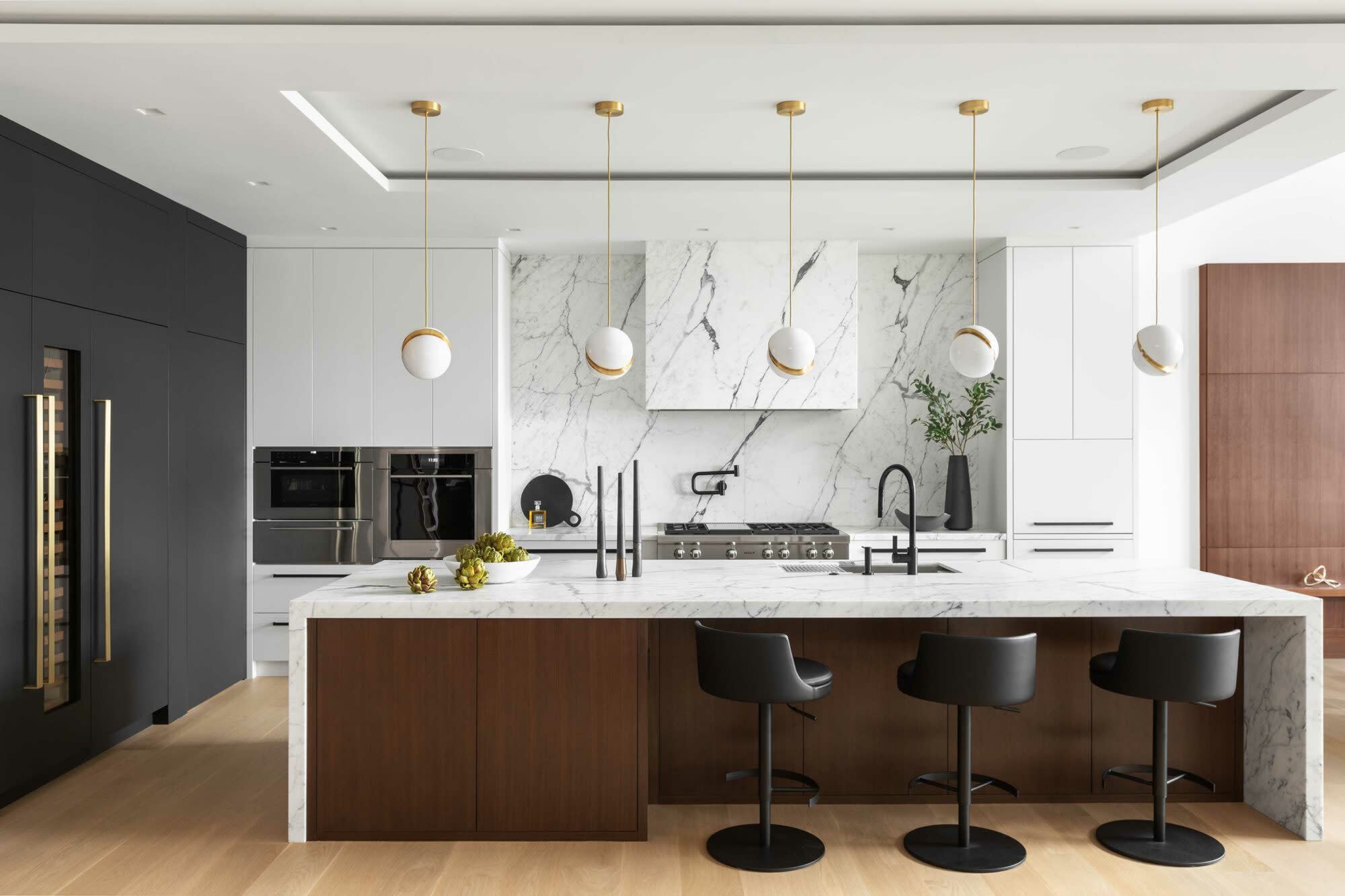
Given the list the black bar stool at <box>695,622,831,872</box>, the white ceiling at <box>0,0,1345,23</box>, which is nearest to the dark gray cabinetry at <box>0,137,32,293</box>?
the white ceiling at <box>0,0,1345,23</box>

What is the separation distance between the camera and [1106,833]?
127 inches

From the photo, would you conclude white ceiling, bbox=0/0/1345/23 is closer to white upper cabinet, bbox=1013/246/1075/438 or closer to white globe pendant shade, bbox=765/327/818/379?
white globe pendant shade, bbox=765/327/818/379

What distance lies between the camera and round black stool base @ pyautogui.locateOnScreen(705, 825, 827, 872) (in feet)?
9.95

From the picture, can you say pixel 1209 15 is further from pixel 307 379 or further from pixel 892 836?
pixel 307 379

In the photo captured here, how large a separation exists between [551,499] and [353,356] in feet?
4.69

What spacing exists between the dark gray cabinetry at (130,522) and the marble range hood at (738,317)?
2.53m

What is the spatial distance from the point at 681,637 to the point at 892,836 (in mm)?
966

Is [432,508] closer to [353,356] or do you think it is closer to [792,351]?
[353,356]

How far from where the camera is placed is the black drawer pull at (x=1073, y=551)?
5.47 m

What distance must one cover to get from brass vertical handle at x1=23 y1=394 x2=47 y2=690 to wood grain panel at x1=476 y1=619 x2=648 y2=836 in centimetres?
172

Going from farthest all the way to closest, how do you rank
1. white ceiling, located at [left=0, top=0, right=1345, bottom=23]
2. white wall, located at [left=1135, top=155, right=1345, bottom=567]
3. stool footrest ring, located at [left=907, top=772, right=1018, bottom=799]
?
1. white wall, located at [left=1135, top=155, right=1345, bottom=567]
2. stool footrest ring, located at [left=907, top=772, right=1018, bottom=799]
3. white ceiling, located at [left=0, top=0, right=1345, bottom=23]

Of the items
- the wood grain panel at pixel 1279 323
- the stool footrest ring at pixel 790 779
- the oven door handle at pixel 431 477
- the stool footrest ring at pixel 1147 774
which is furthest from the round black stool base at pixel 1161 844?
the oven door handle at pixel 431 477

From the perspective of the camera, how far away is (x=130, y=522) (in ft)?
13.8

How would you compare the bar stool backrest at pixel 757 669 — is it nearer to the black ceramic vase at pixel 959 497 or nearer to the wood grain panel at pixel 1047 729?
the wood grain panel at pixel 1047 729
